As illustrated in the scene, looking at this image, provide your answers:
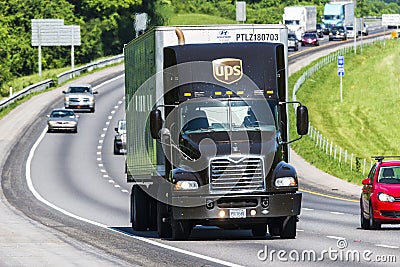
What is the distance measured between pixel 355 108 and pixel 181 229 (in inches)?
2474

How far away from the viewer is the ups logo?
849 inches

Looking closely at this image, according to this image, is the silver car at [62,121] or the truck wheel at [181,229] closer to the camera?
the truck wheel at [181,229]

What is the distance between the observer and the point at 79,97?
75750mm

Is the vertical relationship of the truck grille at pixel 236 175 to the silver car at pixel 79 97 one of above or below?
above

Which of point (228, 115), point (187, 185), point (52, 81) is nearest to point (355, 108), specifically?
point (52, 81)

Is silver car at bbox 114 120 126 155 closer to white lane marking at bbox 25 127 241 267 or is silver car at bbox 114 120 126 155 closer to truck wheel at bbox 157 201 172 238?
white lane marking at bbox 25 127 241 267

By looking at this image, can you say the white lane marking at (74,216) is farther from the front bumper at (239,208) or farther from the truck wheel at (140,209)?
the front bumper at (239,208)

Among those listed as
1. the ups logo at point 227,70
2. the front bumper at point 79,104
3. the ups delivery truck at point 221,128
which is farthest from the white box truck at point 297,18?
the ups logo at point 227,70

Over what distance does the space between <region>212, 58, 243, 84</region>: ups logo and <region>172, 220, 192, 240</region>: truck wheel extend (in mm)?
2767

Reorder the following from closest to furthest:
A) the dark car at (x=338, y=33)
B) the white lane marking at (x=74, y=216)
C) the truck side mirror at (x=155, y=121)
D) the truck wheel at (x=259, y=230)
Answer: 1. the white lane marking at (x=74, y=216)
2. the truck side mirror at (x=155, y=121)
3. the truck wheel at (x=259, y=230)
4. the dark car at (x=338, y=33)

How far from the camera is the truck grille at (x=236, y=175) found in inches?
817

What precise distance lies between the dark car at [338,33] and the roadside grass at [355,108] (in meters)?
19.9

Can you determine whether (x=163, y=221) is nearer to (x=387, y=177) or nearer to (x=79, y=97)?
(x=387, y=177)

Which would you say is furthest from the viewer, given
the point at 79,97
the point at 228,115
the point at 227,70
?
the point at 79,97
